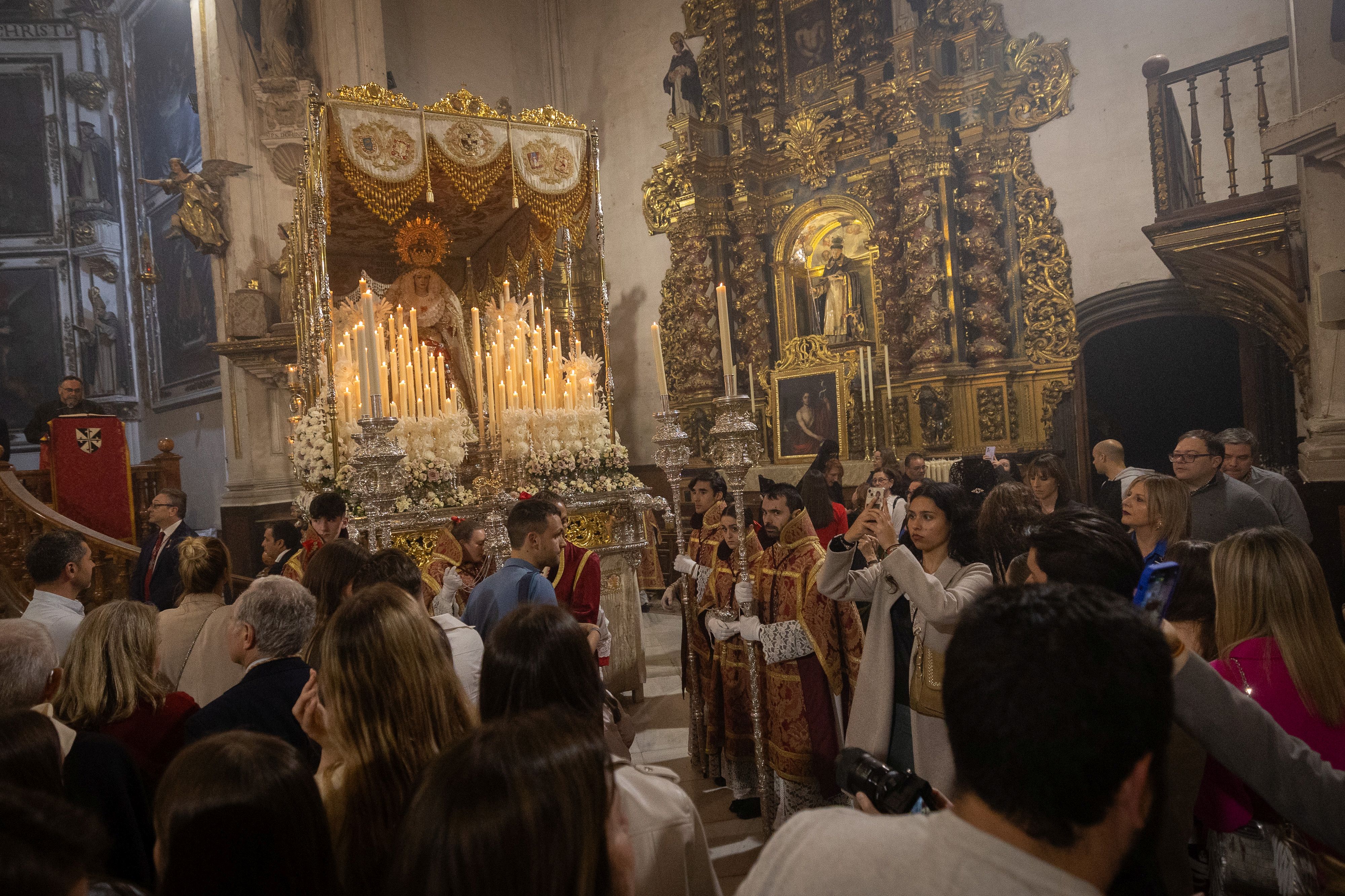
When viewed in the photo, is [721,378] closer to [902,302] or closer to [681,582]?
[902,302]

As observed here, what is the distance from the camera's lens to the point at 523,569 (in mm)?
3631

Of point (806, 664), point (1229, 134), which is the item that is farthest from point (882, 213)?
point (806, 664)

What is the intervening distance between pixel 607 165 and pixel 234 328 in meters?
7.27

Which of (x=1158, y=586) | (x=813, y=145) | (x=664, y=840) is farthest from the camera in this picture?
(x=813, y=145)

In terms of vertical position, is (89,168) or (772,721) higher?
(89,168)

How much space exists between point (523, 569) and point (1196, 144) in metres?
7.85

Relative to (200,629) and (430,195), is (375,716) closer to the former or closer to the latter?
(200,629)

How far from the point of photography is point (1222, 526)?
15.0 feet

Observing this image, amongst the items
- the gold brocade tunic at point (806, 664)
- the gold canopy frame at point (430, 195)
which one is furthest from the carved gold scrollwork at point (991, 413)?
the gold brocade tunic at point (806, 664)

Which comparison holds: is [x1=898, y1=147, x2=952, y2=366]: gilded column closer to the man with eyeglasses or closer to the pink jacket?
the man with eyeglasses

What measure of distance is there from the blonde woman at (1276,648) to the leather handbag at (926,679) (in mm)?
942

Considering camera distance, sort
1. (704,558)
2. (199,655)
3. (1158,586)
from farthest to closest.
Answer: (704,558) < (199,655) < (1158,586)

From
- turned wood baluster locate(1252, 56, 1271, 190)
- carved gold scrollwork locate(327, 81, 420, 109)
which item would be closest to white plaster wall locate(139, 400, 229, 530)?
carved gold scrollwork locate(327, 81, 420, 109)

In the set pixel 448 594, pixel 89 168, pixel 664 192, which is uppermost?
pixel 89 168
